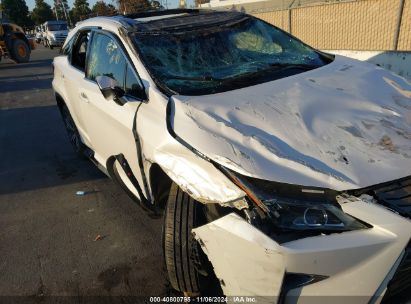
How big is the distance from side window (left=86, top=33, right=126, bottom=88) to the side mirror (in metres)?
0.20

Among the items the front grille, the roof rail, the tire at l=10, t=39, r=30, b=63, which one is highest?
the roof rail

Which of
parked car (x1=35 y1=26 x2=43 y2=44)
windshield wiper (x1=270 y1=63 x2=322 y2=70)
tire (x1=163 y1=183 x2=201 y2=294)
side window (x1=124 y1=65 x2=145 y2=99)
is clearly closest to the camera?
tire (x1=163 y1=183 x2=201 y2=294)

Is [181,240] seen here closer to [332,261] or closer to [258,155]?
[258,155]

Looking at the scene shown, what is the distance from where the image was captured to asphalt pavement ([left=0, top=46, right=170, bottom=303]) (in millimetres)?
2812

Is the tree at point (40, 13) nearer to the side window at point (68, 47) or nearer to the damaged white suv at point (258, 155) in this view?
the side window at point (68, 47)

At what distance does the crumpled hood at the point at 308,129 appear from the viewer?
6.31 feet

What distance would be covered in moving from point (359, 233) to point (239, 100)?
1153 millimetres

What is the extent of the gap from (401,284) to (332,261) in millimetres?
364

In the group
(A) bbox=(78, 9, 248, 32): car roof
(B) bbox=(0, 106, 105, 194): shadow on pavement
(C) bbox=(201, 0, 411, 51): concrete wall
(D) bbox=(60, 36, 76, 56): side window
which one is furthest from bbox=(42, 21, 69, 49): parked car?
(A) bbox=(78, 9, 248, 32): car roof

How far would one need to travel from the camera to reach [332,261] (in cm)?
171

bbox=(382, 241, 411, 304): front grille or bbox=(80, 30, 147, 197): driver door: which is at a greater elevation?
bbox=(80, 30, 147, 197): driver door

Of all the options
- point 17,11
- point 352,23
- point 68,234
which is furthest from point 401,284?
point 17,11

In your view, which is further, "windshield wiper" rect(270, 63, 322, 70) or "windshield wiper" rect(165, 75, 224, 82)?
"windshield wiper" rect(270, 63, 322, 70)

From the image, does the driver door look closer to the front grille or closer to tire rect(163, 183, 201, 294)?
tire rect(163, 183, 201, 294)
